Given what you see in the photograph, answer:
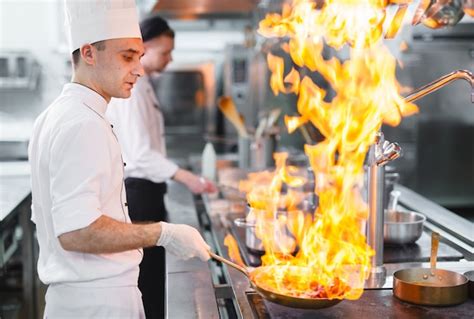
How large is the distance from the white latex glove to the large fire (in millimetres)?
189

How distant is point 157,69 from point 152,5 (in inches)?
40.0

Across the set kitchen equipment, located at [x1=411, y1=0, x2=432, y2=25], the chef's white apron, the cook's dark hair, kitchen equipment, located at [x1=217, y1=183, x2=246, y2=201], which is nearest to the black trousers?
kitchen equipment, located at [x1=217, y1=183, x2=246, y2=201]

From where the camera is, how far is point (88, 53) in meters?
1.75

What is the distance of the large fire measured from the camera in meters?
1.82

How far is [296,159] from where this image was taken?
4.17 meters

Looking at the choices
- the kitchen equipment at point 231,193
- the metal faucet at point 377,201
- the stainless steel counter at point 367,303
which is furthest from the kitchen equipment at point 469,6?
the kitchen equipment at point 231,193

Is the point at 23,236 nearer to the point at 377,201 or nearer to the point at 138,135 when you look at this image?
the point at 138,135

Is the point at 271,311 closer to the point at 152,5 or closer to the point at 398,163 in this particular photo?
the point at 152,5

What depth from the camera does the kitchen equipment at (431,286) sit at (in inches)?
66.9

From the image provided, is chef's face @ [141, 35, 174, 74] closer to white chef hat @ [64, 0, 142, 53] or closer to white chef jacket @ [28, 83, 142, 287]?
white chef hat @ [64, 0, 142, 53]

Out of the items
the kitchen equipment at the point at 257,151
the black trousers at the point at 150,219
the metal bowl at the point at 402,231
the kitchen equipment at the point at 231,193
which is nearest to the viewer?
the metal bowl at the point at 402,231

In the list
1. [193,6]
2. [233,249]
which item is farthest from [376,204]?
[193,6]

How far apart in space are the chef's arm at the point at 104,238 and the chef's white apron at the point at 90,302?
0.51 feet

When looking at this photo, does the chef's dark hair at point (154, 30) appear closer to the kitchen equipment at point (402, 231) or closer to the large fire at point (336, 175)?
the large fire at point (336, 175)
